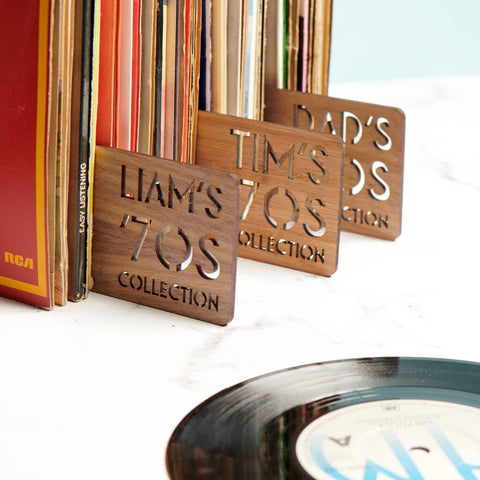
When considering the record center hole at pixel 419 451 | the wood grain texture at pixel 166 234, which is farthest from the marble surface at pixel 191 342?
the record center hole at pixel 419 451

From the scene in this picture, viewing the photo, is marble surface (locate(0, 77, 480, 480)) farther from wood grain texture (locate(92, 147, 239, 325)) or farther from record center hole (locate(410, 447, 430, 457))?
record center hole (locate(410, 447, 430, 457))

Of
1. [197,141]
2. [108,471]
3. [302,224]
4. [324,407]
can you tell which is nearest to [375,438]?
[324,407]

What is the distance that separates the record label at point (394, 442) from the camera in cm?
58

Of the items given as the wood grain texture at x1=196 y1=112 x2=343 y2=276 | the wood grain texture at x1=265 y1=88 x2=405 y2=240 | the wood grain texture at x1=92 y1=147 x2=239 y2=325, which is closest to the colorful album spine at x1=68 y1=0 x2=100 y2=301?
the wood grain texture at x1=92 y1=147 x2=239 y2=325

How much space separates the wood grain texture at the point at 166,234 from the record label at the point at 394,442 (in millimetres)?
210

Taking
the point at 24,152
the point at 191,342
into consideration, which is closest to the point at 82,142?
the point at 24,152

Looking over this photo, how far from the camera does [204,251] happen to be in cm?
81

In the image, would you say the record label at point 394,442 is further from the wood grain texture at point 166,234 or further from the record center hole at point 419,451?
the wood grain texture at point 166,234

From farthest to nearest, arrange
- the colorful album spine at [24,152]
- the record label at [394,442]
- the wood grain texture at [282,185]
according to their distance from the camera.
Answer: the wood grain texture at [282,185] → the colorful album spine at [24,152] → the record label at [394,442]

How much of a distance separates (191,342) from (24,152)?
0.24m

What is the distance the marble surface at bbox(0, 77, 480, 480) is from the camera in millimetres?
623

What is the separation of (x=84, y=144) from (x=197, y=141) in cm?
19

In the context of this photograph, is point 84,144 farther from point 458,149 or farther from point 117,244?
point 458,149

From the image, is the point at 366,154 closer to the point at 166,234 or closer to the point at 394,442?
the point at 166,234
